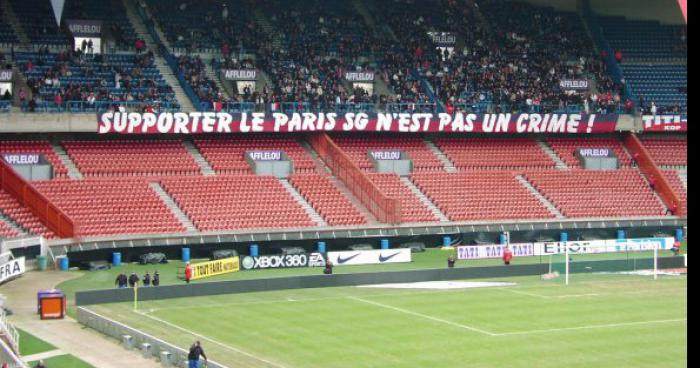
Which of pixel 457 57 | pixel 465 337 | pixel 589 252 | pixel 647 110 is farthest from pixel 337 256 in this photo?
pixel 647 110

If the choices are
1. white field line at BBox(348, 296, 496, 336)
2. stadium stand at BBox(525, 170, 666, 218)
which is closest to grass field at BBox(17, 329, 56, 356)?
white field line at BBox(348, 296, 496, 336)

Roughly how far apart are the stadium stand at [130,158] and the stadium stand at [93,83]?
227 centimetres

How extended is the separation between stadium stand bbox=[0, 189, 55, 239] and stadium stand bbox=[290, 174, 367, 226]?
48.3ft

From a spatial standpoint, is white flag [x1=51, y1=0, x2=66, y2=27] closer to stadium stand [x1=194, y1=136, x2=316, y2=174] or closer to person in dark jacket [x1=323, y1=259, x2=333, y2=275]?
stadium stand [x1=194, y1=136, x2=316, y2=174]

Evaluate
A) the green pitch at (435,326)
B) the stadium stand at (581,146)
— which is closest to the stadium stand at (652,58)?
the stadium stand at (581,146)

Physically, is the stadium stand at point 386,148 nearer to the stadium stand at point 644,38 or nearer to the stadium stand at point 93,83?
the stadium stand at point 93,83

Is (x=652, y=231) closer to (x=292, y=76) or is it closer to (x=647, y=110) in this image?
(x=647, y=110)

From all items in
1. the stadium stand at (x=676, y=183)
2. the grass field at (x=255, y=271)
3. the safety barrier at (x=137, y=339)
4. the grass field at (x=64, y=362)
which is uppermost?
the stadium stand at (x=676, y=183)

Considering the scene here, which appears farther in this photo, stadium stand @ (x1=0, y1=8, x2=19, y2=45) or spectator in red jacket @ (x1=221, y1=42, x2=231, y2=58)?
spectator in red jacket @ (x1=221, y1=42, x2=231, y2=58)

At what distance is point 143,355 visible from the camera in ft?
104

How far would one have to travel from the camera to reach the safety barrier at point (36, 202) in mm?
49312

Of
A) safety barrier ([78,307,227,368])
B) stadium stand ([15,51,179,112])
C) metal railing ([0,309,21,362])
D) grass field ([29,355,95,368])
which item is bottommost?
grass field ([29,355,95,368])

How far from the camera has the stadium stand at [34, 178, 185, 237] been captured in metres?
51.5

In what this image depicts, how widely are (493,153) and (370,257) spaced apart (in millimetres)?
18207
